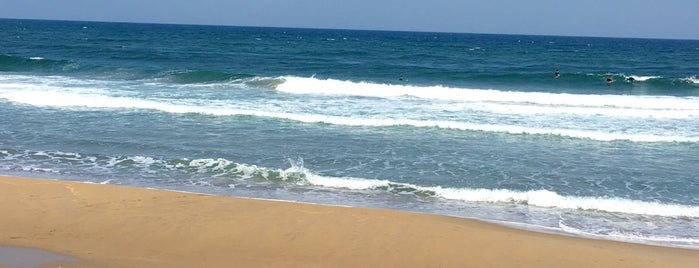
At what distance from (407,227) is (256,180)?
11.1 feet

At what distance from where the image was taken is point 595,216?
930cm

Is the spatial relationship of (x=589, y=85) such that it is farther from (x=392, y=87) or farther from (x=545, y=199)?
(x=545, y=199)

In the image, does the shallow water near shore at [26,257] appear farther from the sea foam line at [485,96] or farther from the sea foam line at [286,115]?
the sea foam line at [485,96]

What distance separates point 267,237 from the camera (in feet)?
25.3

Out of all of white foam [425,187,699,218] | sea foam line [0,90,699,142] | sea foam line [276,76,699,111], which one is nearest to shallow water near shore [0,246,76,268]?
white foam [425,187,699,218]

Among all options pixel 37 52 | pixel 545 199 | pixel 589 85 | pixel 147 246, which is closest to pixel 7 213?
pixel 147 246

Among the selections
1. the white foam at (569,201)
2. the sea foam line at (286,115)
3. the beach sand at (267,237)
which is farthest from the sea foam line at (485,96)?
the beach sand at (267,237)

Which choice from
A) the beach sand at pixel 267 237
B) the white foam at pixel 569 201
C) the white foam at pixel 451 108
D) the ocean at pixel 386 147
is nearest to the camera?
the beach sand at pixel 267 237

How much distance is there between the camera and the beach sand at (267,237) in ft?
23.2

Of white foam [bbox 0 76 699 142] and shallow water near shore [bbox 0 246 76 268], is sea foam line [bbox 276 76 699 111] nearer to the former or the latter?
white foam [bbox 0 76 699 142]

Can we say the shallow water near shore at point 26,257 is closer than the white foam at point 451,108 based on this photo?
Yes

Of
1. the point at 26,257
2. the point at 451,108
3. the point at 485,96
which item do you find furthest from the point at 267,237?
the point at 485,96

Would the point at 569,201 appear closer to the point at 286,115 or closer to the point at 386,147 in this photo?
the point at 386,147

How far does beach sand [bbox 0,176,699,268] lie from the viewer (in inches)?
279
